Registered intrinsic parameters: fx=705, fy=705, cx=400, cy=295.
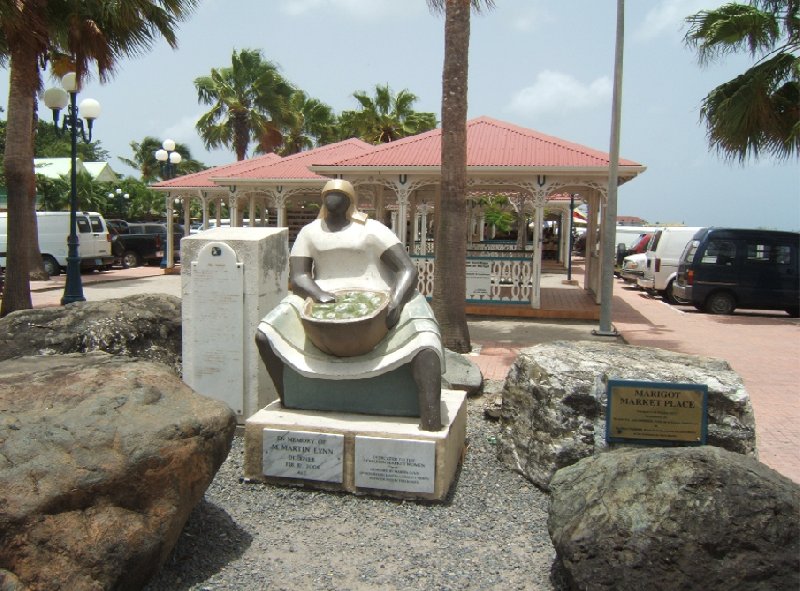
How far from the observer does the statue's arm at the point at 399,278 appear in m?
4.43

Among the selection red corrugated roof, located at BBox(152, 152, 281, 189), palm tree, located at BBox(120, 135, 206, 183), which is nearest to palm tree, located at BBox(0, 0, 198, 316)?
red corrugated roof, located at BBox(152, 152, 281, 189)

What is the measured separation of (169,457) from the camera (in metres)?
3.06

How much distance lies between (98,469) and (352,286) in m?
2.25

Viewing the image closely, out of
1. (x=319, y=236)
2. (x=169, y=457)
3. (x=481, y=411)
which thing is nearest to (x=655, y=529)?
(x=169, y=457)

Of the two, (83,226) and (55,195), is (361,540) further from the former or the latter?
(55,195)

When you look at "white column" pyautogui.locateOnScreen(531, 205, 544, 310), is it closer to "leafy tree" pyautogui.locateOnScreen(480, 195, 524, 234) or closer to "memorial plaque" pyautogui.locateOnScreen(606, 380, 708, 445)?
"memorial plaque" pyautogui.locateOnScreen(606, 380, 708, 445)

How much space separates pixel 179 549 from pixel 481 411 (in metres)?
3.18

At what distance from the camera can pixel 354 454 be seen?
4.20 metres

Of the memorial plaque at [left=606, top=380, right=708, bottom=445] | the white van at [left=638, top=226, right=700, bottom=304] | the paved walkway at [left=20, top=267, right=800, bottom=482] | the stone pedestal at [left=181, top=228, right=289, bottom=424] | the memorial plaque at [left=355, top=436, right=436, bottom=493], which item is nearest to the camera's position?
the memorial plaque at [left=606, top=380, right=708, bottom=445]

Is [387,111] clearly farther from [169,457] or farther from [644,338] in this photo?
[169,457]

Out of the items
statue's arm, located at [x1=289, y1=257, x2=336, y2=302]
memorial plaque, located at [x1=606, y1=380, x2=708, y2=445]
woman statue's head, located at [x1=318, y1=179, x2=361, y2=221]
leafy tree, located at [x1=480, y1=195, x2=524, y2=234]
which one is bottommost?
memorial plaque, located at [x1=606, y1=380, x2=708, y2=445]

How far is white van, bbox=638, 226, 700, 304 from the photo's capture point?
17141 mm

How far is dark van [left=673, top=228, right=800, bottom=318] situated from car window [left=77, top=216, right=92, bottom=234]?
17.1m

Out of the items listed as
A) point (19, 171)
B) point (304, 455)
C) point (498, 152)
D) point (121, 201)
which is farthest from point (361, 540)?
point (121, 201)
